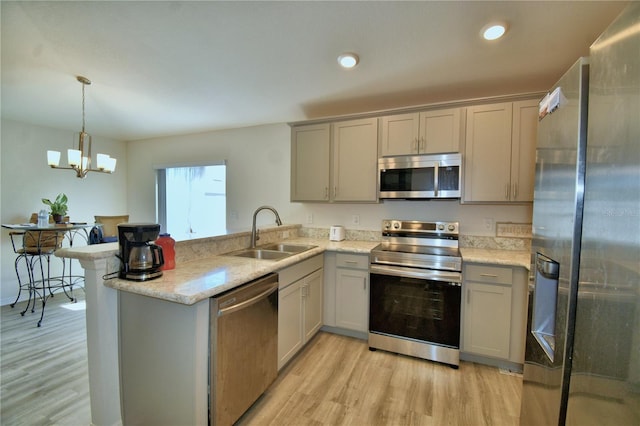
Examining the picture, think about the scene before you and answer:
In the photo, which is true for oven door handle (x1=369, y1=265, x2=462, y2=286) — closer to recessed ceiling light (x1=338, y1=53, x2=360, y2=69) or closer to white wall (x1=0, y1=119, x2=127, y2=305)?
recessed ceiling light (x1=338, y1=53, x2=360, y2=69)

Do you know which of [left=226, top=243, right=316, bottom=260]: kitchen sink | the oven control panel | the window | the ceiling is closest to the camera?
the ceiling

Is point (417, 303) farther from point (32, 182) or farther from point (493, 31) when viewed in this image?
point (32, 182)

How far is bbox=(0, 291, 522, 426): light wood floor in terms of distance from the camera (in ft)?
5.41

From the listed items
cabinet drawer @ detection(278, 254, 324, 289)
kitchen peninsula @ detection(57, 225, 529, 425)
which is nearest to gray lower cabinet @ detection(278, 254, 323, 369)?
cabinet drawer @ detection(278, 254, 324, 289)

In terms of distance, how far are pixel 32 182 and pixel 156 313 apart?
13.3 feet

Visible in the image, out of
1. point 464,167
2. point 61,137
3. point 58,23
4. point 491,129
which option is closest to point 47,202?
point 61,137

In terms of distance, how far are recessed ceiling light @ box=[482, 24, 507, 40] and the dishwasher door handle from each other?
2089mm

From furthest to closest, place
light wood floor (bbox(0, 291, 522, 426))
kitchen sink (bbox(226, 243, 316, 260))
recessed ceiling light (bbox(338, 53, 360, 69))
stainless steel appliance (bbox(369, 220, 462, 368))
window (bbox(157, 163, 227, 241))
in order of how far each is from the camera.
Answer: window (bbox(157, 163, 227, 241)), kitchen sink (bbox(226, 243, 316, 260)), stainless steel appliance (bbox(369, 220, 462, 368)), recessed ceiling light (bbox(338, 53, 360, 69)), light wood floor (bbox(0, 291, 522, 426))

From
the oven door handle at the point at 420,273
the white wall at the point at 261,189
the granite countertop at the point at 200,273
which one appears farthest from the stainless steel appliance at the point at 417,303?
the white wall at the point at 261,189

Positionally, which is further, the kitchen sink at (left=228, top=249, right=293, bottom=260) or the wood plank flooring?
the kitchen sink at (left=228, top=249, right=293, bottom=260)

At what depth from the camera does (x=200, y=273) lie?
157 centimetres

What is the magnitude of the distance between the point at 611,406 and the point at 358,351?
6.28ft

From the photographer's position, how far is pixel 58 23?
5.39 feet

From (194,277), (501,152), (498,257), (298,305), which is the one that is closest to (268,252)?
(298,305)
